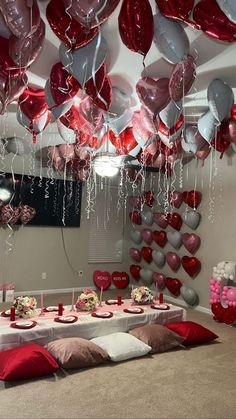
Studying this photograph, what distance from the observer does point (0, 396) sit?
237cm

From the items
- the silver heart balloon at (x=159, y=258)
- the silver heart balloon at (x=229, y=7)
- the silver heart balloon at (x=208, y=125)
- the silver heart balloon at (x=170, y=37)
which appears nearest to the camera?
the silver heart balloon at (x=229, y=7)

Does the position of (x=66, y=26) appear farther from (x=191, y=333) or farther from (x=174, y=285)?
(x=174, y=285)

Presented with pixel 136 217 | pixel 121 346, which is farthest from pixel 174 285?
pixel 121 346

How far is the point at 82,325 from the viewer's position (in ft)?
10.4

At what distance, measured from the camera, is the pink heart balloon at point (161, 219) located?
569 centimetres

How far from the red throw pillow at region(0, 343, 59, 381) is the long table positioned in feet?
0.45

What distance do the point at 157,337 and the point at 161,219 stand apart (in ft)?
8.81

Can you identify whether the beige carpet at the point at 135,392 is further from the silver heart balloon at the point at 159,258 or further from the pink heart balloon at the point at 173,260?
the silver heart balloon at the point at 159,258

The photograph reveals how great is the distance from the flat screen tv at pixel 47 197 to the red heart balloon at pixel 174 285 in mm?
1830

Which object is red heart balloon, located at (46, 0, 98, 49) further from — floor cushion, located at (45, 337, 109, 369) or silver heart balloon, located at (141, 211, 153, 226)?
silver heart balloon, located at (141, 211, 153, 226)


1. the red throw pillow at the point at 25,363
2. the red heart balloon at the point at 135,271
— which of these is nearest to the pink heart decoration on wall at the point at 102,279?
the red heart balloon at the point at 135,271

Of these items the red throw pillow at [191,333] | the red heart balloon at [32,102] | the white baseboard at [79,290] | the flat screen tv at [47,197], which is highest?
the red heart balloon at [32,102]

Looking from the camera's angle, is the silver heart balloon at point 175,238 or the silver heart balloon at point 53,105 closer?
the silver heart balloon at point 53,105

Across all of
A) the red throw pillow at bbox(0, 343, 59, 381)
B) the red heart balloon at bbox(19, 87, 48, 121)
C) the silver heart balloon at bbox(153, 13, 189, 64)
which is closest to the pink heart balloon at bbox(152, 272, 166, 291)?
the red throw pillow at bbox(0, 343, 59, 381)
